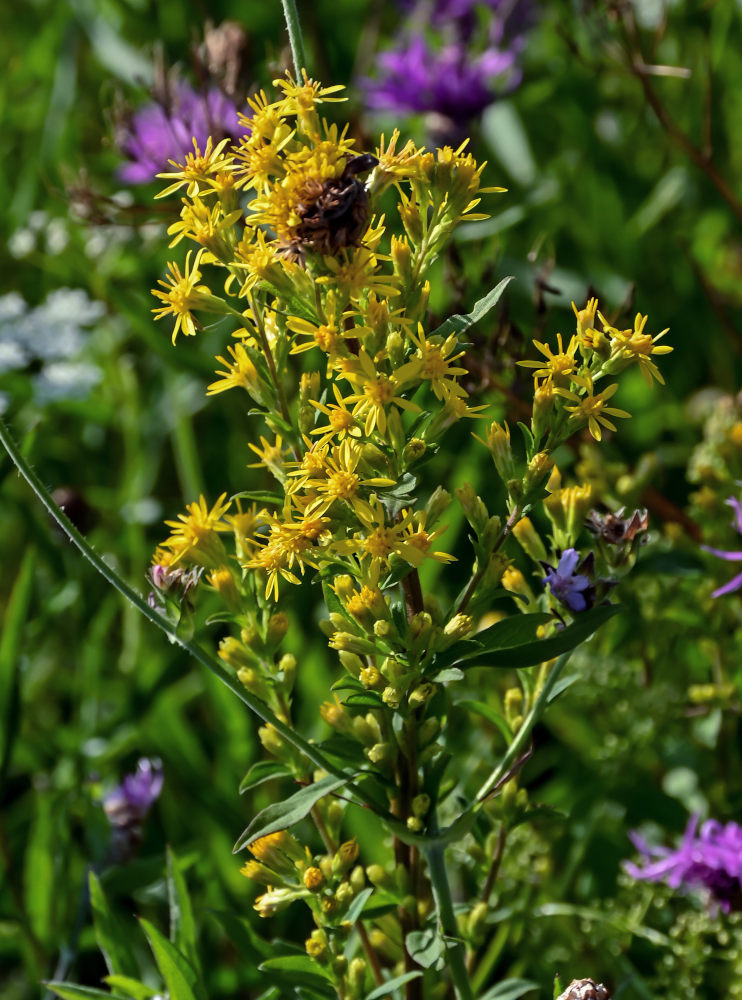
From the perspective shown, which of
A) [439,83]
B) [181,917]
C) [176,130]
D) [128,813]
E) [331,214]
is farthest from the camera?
[439,83]

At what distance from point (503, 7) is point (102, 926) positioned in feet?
4.94

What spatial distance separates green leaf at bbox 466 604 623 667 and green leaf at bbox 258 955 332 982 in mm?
215

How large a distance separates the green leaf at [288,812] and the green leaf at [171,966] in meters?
0.12

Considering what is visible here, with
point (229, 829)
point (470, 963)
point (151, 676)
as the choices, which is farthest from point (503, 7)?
point (470, 963)

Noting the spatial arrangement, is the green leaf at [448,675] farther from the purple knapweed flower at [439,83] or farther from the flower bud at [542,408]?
the purple knapweed flower at [439,83]

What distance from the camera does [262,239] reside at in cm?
62

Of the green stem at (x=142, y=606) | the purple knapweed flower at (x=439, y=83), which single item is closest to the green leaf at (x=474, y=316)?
the green stem at (x=142, y=606)

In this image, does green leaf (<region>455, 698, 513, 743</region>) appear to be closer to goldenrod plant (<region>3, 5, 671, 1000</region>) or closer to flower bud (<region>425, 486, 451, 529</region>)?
goldenrod plant (<region>3, 5, 671, 1000</region>)

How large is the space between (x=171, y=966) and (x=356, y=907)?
0.13 metres

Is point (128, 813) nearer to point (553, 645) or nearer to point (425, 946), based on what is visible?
point (425, 946)

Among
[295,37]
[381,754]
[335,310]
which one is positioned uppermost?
[295,37]

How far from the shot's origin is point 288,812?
2.13ft

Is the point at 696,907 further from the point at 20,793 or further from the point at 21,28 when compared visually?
the point at 21,28

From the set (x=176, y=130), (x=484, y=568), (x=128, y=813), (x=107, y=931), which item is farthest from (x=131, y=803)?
(x=176, y=130)
